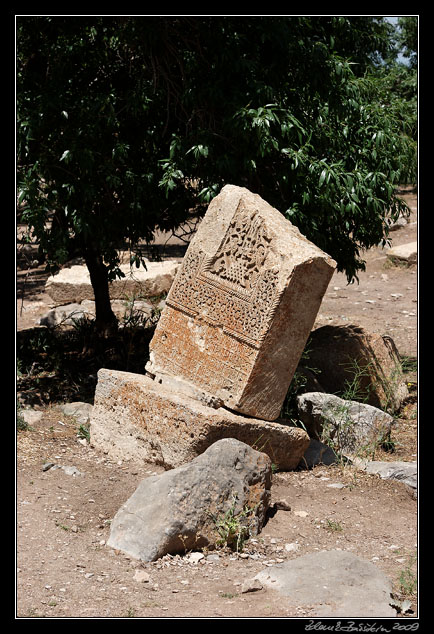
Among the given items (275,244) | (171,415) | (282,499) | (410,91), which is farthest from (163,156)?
(410,91)

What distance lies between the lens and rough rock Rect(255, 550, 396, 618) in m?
3.78

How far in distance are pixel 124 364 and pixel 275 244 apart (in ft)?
10.1

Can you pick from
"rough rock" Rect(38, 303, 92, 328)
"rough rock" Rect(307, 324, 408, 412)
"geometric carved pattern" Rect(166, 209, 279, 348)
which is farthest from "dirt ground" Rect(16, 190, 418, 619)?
"rough rock" Rect(38, 303, 92, 328)

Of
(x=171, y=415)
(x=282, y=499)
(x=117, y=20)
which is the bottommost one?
(x=282, y=499)

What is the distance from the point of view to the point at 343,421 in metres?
6.30

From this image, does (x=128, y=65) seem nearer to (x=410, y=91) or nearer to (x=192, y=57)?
(x=192, y=57)

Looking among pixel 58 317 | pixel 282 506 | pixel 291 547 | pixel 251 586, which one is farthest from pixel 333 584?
pixel 58 317

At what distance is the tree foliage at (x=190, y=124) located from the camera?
6.41m

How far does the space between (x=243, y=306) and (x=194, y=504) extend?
61.2 inches

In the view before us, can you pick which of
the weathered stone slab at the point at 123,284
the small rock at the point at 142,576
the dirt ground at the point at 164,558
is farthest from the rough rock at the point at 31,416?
the weathered stone slab at the point at 123,284

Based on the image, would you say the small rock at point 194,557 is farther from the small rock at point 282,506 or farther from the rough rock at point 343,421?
the rough rock at point 343,421

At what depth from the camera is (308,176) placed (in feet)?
21.6

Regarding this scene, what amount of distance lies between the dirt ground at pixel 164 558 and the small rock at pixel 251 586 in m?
0.02

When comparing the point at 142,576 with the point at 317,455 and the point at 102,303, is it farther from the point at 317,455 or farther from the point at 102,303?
the point at 102,303
